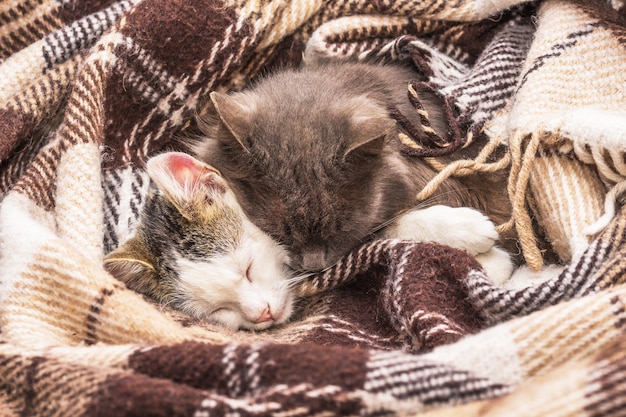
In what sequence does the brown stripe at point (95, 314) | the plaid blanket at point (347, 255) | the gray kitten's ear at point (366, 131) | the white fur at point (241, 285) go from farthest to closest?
the white fur at point (241, 285) → the gray kitten's ear at point (366, 131) → the brown stripe at point (95, 314) → the plaid blanket at point (347, 255)

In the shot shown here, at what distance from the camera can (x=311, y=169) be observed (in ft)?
4.42

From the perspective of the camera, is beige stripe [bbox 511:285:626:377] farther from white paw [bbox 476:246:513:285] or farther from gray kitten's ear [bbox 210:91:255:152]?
gray kitten's ear [bbox 210:91:255:152]

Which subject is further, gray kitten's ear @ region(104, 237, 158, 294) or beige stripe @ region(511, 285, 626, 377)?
gray kitten's ear @ region(104, 237, 158, 294)

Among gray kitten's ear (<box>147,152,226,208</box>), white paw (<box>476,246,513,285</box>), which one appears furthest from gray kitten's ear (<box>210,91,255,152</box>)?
white paw (<box>476,246,513,285</box>)

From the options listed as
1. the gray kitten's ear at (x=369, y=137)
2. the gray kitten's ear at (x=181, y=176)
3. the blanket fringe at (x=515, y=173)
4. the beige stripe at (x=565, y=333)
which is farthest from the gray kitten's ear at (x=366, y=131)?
the beige stripe at (x=565, y=333)

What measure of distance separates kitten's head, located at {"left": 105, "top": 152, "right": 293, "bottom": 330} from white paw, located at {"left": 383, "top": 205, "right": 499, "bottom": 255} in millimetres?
295

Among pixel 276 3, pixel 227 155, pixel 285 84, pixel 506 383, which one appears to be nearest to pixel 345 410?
pixel 506 383

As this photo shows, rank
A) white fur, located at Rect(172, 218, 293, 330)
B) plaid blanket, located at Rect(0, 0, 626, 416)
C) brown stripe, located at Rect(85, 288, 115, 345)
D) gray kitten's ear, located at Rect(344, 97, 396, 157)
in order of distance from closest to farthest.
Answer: plaid blanket, located at Rect(0, 0, 626, 416) → brown stripe, located at Rect(85, 288, 115, 345) → gray kitten's ear, located at Rect(344, 97, 396, 157) → white fur, located at Rect(172, 218, 293, 330)

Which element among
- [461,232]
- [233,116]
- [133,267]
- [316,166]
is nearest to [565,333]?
[461,232]

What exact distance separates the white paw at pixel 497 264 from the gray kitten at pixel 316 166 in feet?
0.50

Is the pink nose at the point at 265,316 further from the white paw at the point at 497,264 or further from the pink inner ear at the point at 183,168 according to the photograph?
the white paw at the point at 497,264

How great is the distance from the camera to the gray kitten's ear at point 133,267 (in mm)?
1374

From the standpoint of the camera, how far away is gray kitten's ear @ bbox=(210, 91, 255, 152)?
133cm

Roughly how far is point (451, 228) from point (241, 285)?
47 centimetres
